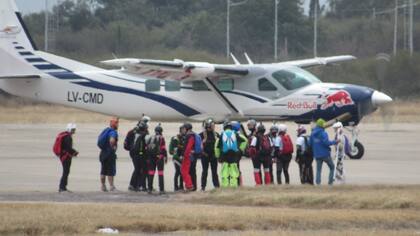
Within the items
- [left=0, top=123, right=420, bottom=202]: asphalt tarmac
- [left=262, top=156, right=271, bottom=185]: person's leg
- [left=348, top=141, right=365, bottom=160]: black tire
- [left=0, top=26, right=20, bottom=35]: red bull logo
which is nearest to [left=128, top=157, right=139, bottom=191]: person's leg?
[left=0, top=123, right=420, bottom=202]: asphalt tarmac

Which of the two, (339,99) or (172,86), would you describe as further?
(172,86)

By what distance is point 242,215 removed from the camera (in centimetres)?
1806

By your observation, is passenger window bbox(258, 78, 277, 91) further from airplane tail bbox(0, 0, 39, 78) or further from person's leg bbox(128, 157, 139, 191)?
person's leg bbox(128, 157, 139, 191)

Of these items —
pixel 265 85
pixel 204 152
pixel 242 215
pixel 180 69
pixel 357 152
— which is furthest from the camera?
pixel 265 85

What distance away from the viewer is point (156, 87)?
117 ft

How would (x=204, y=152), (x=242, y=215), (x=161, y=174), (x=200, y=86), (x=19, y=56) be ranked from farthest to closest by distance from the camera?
(x=19, y=56) < (x=200, y=86) < (x=204, y=152) < (x=161, y=174) < (x=242, y=215)

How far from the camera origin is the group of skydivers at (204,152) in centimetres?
2298

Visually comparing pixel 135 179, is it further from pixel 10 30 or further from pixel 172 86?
pixel 10 30

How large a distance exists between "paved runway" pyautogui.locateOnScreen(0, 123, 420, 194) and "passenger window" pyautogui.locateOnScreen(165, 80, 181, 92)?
8.30ft

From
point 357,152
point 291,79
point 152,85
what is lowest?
point 357,152

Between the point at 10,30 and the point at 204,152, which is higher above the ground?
the point at 10,30

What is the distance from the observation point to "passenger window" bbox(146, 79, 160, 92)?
117 feet

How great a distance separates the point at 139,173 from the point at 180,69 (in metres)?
11.3

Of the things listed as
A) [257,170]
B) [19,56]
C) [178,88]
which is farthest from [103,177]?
[19,56]
